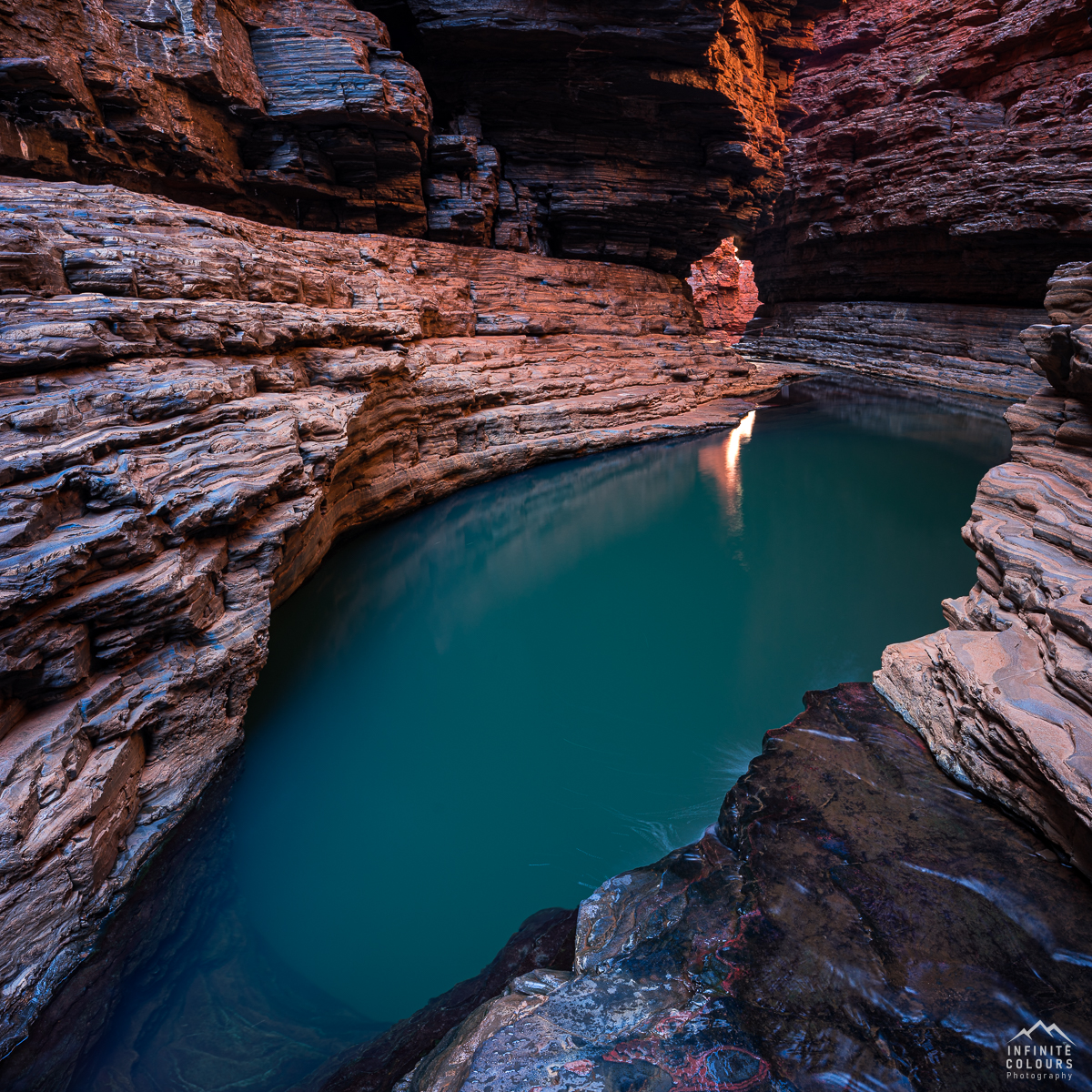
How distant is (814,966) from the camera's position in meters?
2.18

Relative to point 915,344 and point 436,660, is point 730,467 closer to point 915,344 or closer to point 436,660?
point 436,660

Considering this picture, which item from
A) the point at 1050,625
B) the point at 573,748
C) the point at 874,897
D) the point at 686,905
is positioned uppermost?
the point at 1050,625

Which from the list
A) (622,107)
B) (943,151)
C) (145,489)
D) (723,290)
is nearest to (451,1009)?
(145,489)

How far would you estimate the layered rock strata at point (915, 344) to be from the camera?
18688 millimetres

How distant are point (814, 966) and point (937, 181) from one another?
83.2 ft

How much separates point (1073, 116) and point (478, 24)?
1792 cm

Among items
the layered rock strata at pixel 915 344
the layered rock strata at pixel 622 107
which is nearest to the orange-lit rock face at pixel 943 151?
the layered rock strata at pixel 915 344

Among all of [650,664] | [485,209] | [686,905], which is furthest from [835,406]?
[686,905]

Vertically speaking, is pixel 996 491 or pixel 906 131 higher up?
pixel 906 131

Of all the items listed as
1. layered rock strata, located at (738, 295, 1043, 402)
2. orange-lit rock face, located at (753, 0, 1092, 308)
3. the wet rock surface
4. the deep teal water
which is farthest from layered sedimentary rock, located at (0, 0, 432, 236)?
layered rock strata, located at (738, 295, 1043, 402)

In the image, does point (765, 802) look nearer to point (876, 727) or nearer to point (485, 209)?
point (876, 727)

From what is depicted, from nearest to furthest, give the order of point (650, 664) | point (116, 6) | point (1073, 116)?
1. point (650, 664)
2. point (116, 6)
3. point (1073, 116)

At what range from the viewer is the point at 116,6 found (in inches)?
347

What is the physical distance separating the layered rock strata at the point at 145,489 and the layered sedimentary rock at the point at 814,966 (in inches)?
87.6
